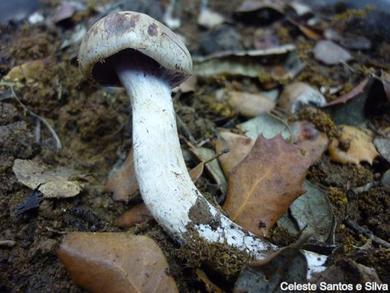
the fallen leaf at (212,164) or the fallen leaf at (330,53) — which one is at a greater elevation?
the fallen leaf at (212,164)

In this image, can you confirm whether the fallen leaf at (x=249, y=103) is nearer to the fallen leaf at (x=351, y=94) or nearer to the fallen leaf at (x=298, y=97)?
the fallen leaf at (x=298, y=97)

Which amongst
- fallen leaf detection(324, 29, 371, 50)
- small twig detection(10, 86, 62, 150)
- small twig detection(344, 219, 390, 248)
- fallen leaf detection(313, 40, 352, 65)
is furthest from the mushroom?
fallen leaf detection(324, 29, 371, 50)

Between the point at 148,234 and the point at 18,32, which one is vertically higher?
the point at 18,32

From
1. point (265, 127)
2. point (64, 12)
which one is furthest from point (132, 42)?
point (64, 12)

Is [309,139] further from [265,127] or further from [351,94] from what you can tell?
[351,94]

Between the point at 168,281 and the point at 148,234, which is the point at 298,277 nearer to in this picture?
the point at 168,281

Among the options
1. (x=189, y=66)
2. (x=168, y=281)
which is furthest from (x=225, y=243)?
(x=189, y=66)

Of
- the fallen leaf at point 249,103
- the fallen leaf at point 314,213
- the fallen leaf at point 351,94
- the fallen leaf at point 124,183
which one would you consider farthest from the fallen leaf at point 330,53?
the fallen leaf at point 124,183

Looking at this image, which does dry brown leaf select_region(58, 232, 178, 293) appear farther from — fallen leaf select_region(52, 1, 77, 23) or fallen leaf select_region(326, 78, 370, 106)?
fallen leaf select_region(52, 1, 77, 23)
